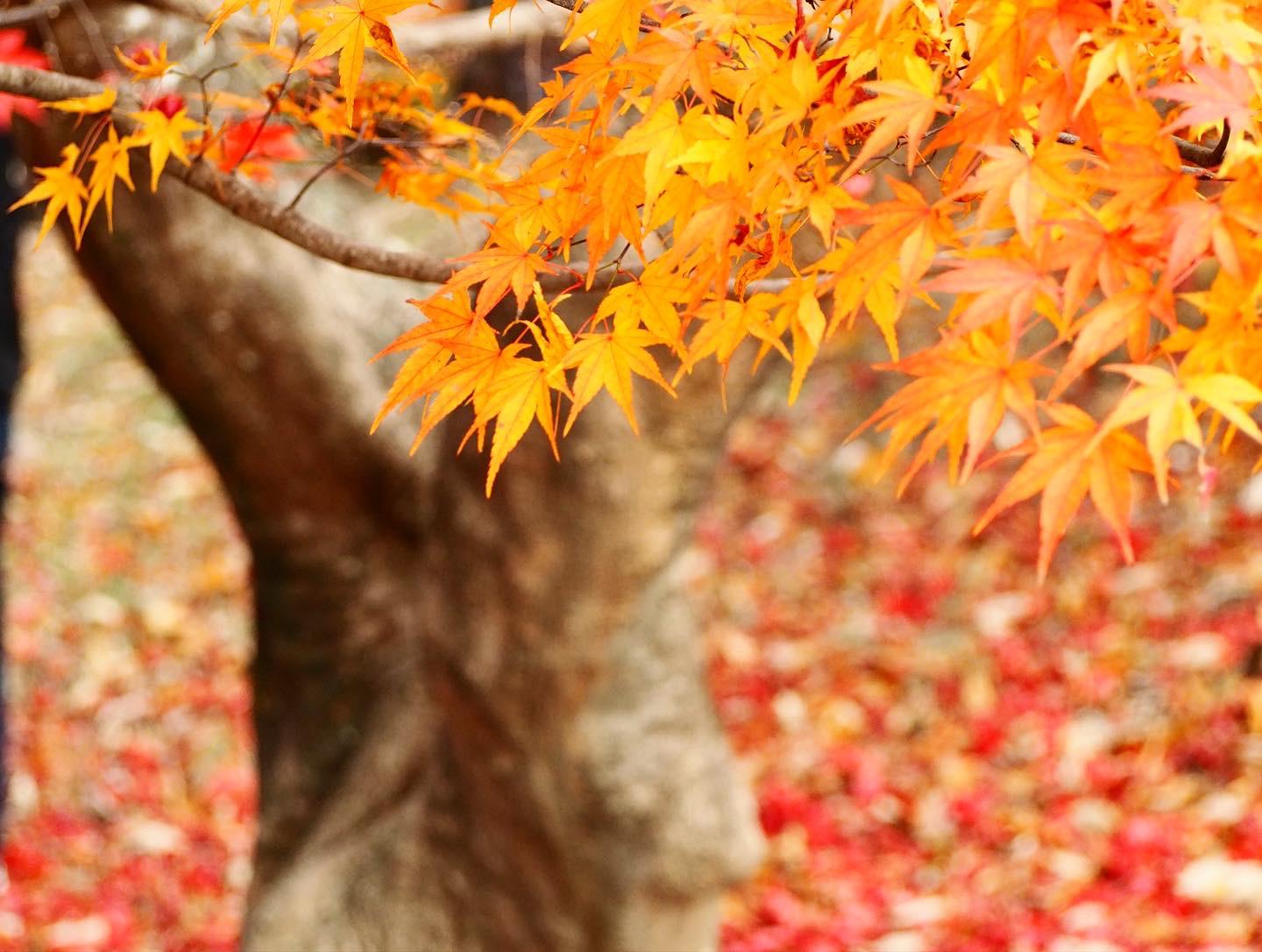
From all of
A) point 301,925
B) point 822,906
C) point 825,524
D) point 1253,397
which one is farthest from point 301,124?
point 825,524

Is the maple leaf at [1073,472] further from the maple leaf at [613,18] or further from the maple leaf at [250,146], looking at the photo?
the maple leaf at [250,146]

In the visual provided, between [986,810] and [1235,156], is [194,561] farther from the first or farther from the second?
[1235,156]

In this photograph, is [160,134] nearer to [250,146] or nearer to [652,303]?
[250,146]

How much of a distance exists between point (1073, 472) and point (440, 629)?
1.75 m

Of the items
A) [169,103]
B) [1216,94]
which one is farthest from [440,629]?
[1216,94]

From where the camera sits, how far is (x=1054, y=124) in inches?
34.8

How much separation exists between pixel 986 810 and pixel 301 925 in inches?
71.0

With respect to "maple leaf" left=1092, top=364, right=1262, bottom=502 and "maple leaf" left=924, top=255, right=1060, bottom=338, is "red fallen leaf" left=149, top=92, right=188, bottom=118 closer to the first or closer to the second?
"maple leaf" left=924, top=255, right=1060, bottom=338

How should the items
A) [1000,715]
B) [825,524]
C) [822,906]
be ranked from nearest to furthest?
[822,906] → [1000,715] → [825,524]

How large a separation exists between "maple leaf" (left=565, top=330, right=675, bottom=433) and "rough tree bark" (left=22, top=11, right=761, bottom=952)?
1.11 m

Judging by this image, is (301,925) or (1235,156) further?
(301,925)

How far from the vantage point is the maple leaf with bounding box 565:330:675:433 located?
1.04 meters

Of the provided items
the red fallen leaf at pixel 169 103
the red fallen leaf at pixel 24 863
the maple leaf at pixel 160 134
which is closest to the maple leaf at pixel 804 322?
the maple leaf at pixel 160 134

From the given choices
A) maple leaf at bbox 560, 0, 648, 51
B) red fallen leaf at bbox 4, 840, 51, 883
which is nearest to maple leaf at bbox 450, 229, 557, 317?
maple leaf at bbox 560, 0, 648, 51
